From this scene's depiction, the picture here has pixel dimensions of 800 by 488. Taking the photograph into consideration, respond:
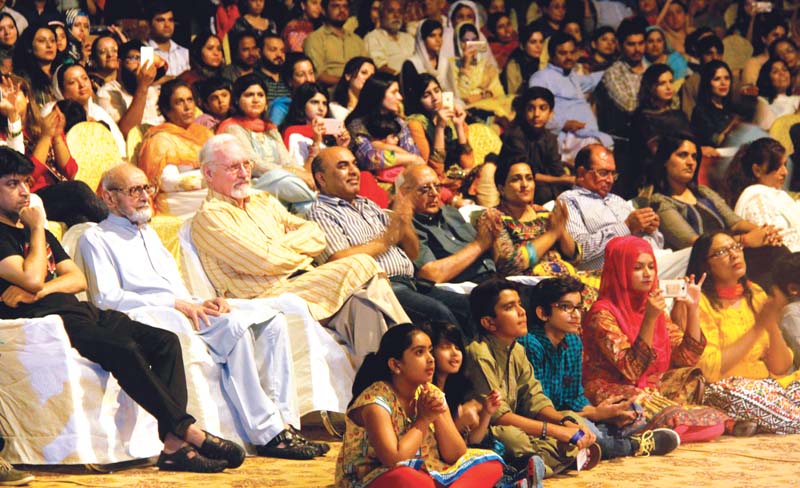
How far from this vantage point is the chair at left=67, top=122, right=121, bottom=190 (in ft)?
22.1

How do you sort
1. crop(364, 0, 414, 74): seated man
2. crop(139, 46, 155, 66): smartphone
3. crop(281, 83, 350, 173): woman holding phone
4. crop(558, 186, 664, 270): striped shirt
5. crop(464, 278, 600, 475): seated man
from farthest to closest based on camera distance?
crop(364, 0, 414, 74): seated man → crop(281, 83, 350, 173): woman holding phone → crop(139, 46, 155, 66): smartphone → crop(558, 186, 664, 270): striped shirt → crop(464, 278, 600, 475): seated man

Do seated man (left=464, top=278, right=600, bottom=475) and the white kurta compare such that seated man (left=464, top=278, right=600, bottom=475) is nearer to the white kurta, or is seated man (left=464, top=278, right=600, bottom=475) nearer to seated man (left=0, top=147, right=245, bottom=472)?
the white kurta

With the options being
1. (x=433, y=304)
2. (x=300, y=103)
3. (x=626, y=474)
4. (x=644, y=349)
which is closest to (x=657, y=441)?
(x=644, y=349)

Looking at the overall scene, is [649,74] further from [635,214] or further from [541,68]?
[635,214]

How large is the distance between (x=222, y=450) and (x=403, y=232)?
5.53 ft

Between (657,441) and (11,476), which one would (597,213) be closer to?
(657,441)

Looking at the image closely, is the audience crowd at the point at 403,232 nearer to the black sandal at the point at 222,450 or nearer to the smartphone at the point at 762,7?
the black sandal at the point at 222,450

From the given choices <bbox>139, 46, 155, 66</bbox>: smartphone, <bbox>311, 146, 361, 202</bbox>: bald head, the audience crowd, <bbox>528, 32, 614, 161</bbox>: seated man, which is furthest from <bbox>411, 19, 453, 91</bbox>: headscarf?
<bbox>311, 146, 361, 202</bbox>: bald head

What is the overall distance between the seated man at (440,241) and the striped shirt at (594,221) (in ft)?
2.11

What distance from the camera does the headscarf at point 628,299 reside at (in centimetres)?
612

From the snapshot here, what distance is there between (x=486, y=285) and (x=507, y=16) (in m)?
5.93

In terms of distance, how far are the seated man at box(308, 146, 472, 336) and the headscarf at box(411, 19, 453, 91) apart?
10.7ft

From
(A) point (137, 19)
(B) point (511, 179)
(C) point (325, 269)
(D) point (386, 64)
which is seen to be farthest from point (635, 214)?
(A) point (137, 19)

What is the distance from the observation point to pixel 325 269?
5.97 meters
